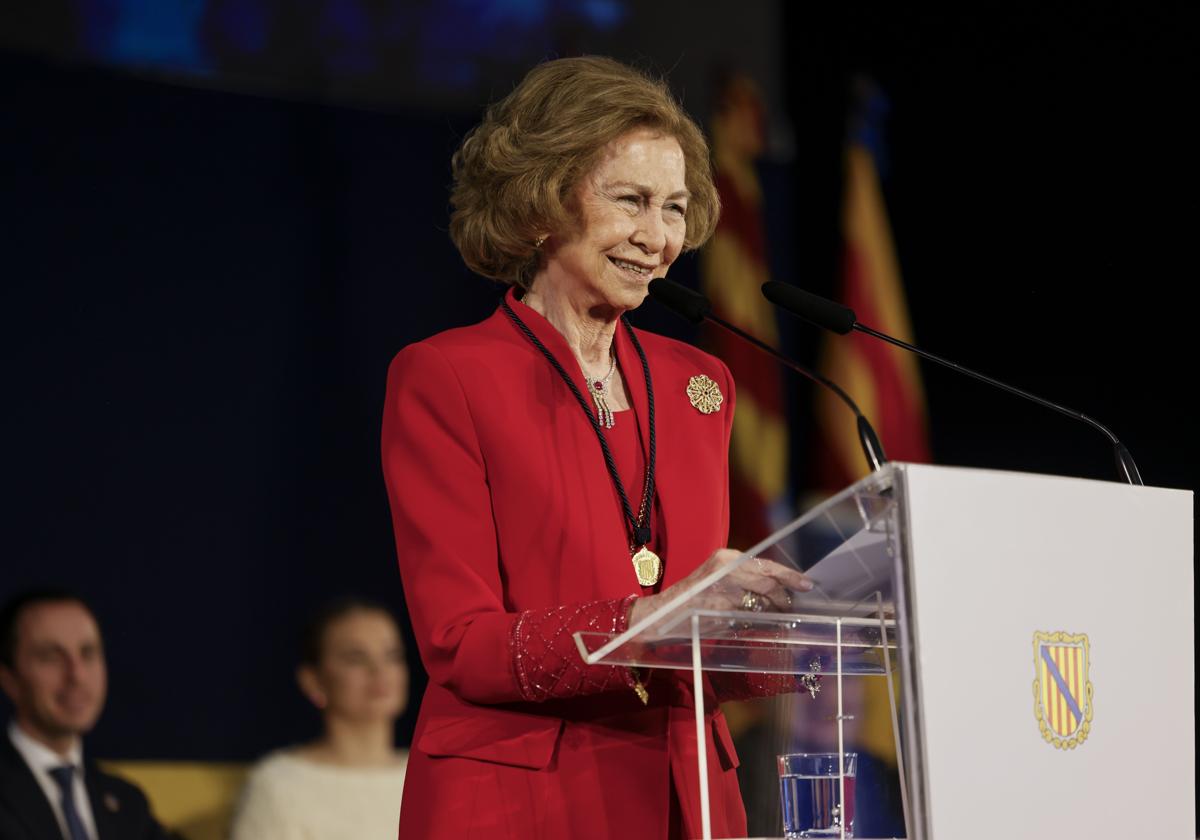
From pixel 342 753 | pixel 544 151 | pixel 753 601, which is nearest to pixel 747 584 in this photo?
pixel 753 601

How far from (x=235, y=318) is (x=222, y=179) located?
35cm

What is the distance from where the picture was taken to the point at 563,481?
184 cm

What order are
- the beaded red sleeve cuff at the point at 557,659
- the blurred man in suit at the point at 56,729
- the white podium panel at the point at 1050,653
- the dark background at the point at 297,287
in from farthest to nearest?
the dark background at the point at 297,287
the blurred man in suit at the point at 56,729
the beaded red sleeve cuff at the point at 557,659
the white podium panel at the point at 1050,653

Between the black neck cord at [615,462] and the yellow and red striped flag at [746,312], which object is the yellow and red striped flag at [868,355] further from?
the black neck cord at [615,462]

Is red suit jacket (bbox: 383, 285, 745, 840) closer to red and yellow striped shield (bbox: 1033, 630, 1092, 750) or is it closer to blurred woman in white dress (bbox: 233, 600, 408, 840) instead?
red and yellow striped shield (bbox: 1033, 630, 1092, 750)

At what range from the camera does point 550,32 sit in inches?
160

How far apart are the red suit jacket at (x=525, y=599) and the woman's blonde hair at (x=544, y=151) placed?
18 centimetres

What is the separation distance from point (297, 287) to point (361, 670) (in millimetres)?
969

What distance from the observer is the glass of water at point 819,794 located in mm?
1429

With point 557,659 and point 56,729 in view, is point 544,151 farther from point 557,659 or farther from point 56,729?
point 56,729

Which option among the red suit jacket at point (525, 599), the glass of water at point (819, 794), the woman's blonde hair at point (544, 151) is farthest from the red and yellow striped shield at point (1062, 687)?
the woman's blonde hair at point (544, 151)

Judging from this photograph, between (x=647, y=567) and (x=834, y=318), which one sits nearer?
(x=834, y=318)

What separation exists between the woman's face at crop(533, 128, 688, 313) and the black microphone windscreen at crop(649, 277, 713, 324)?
A: 0.14 meters

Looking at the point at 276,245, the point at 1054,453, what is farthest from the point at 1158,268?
the point at 276,245
